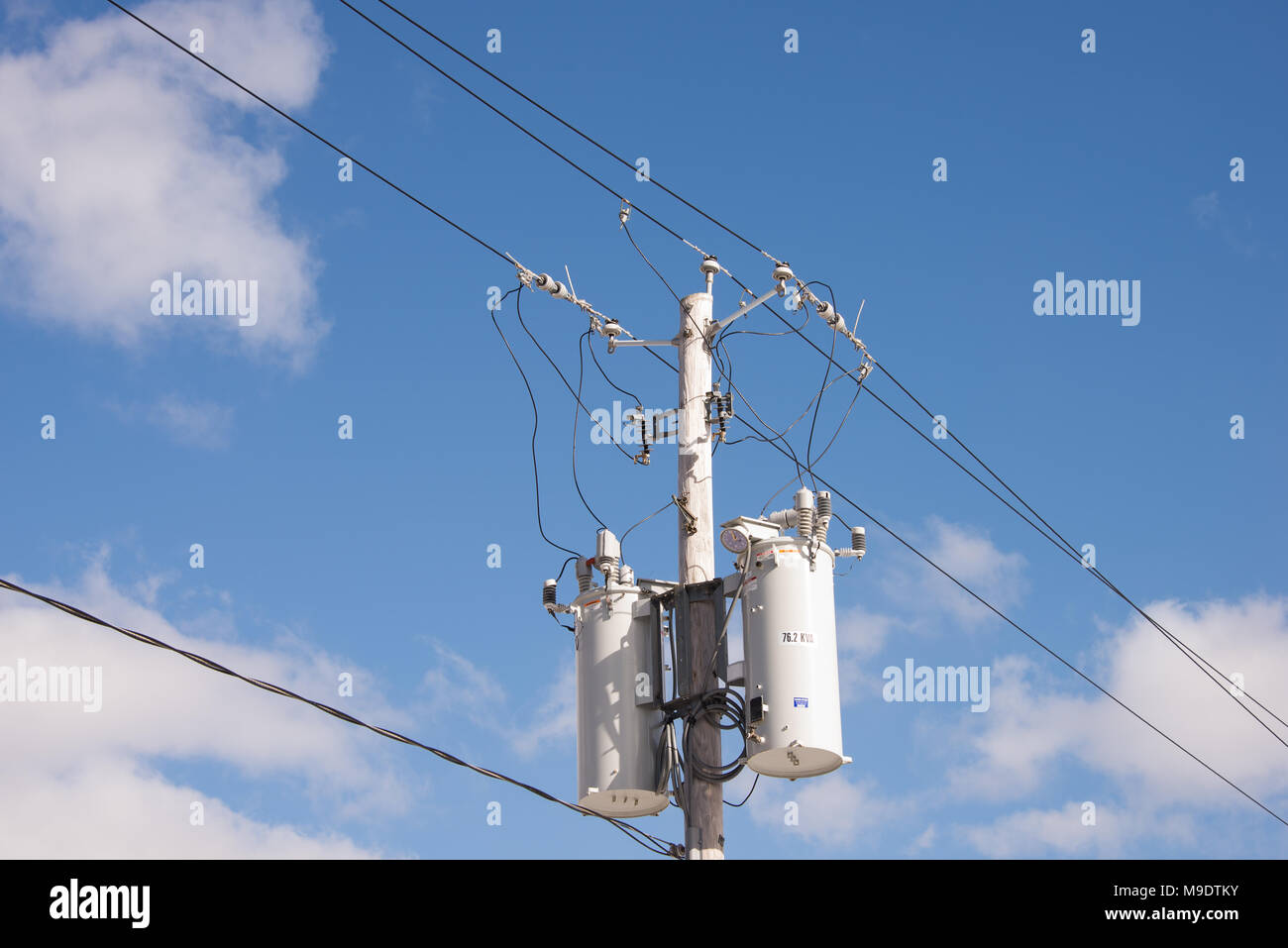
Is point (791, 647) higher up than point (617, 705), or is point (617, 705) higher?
point (791, 647)

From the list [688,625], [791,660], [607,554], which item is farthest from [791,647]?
[607,554]

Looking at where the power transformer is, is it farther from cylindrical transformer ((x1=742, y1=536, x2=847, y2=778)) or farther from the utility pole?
cylindrical transformer ((x1=742, y1=536, x2=847, y2=778))

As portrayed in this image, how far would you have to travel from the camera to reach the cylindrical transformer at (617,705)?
1231cm

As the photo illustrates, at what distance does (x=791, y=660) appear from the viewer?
1191 centimetres

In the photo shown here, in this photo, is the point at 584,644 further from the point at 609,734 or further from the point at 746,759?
the point at 746,759

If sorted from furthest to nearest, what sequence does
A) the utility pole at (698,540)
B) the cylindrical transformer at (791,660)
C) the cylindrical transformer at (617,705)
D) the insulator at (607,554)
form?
the insulator at (607,554)
the cylindrical transformer at (617,705)
the utility pole at (698,540)
the cylindrical transformer at (791,660)

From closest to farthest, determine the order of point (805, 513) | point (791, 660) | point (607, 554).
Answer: point (791, 660) → point (805, 513) → point (607, 554)

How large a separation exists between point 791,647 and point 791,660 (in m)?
0.10

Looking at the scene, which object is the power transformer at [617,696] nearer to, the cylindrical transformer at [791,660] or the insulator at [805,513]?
the cylindrical transformer at [791,660]

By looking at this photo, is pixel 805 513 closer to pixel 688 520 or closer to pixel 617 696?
pixel 688 520

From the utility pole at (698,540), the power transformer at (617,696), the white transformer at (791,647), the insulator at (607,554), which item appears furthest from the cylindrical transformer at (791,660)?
the insulator at (607,554)

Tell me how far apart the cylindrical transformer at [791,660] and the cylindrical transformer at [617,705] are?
0.88 meters

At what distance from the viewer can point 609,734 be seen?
12.4 m
